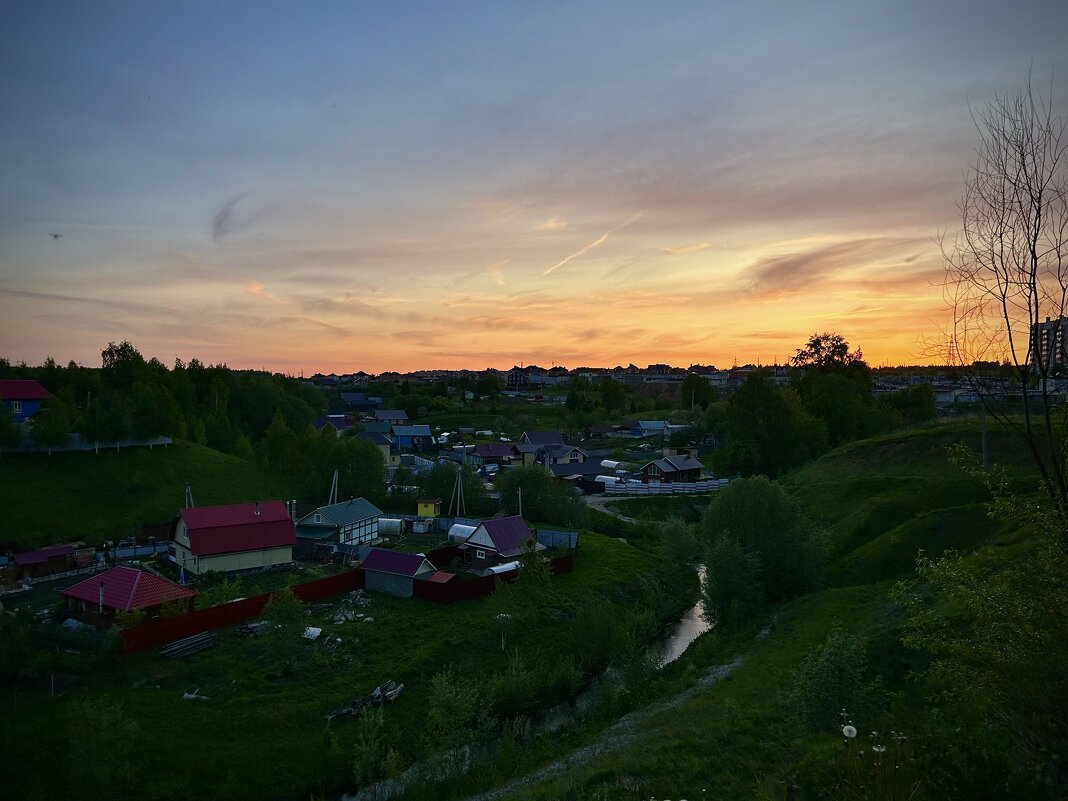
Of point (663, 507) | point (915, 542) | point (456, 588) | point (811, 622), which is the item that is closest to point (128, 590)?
point (456, 588)

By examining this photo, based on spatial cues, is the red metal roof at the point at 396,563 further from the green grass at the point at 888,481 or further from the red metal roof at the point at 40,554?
the green grass at the point at 888,481

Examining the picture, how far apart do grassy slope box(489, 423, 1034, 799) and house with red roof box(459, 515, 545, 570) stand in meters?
12.1

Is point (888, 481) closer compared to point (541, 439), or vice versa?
point (888, 481)

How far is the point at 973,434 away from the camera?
4222 centimetres

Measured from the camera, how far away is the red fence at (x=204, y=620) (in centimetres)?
2203

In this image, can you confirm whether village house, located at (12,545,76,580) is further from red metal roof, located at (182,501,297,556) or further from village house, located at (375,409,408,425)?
village house, located at (375,409,408,425)


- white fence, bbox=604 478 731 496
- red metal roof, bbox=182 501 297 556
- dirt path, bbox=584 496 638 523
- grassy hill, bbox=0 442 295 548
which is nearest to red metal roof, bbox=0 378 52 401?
grassy hill, bbox=0 442 295 548

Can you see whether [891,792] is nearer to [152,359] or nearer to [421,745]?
[421,745]

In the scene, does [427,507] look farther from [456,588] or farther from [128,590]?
[128,590]

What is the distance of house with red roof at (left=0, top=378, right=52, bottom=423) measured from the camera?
2073 inches

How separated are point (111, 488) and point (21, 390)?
2071 centimetres

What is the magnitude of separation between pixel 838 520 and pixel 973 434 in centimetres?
1268

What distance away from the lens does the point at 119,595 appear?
23688 millimetres

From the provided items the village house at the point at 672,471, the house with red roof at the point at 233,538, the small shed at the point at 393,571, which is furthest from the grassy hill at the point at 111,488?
the village house at the point at 672,471
